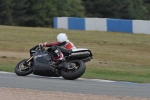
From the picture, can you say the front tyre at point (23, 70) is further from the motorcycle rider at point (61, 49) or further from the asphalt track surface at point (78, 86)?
the motorcycle rider at point (61, 49)

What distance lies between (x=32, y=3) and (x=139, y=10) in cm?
2240

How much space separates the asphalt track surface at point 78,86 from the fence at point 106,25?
1995 centimetres

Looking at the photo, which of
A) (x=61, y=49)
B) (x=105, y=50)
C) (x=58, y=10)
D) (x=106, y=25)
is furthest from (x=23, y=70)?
(x=58, y=10)

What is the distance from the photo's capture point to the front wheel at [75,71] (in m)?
14.1

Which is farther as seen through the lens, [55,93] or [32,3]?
[32,3]

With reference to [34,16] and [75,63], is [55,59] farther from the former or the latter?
[34,16]

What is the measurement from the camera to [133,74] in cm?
1752

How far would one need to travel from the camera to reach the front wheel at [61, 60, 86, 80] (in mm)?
14125

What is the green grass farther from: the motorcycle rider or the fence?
the motorcycle rider

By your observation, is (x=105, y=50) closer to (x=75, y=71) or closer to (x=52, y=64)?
(x=52, y=64)

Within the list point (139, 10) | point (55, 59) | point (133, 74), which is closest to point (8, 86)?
point (55, 59)

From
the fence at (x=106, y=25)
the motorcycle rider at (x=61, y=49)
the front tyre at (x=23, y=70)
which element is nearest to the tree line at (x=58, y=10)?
the fence at (x=106, y=25)

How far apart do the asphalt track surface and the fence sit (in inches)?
785

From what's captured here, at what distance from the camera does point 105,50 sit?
2655cm
